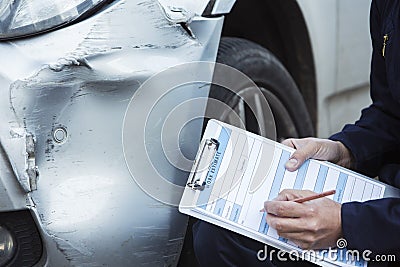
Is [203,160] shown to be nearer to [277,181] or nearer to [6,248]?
[277,181]

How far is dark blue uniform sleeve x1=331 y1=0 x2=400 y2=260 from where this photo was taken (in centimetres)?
179

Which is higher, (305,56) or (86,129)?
(86,129)

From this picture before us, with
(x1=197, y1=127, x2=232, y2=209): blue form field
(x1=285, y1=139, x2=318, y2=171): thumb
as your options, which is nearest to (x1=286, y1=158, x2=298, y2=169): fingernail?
(x1=285, y1=139, x2=318, y2=171): thumb

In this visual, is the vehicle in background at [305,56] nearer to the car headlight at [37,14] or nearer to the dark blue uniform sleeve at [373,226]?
the car headlight at [37,14]

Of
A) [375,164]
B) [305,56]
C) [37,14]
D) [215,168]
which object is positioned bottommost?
[305,56]

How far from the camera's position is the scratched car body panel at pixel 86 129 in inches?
70.5

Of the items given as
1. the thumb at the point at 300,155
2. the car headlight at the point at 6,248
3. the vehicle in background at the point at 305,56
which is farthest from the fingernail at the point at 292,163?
the car headlight at the point at 6,248

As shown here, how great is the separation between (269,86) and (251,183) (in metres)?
0.74

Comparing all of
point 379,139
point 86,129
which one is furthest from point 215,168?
point 379,139

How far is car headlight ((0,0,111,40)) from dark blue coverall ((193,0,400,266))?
0.57 meters

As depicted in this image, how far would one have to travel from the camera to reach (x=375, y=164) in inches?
85.2

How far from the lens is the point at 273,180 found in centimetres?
191

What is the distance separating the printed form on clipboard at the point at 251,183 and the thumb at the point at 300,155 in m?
0.01

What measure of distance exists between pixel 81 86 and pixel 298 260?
65cm
